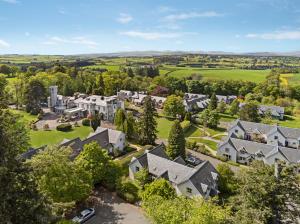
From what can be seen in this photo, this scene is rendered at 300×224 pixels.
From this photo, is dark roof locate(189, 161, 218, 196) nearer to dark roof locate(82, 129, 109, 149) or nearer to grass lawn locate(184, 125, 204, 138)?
dark roof locate(82, 129, 109, 149)

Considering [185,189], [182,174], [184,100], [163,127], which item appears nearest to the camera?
[185,189]

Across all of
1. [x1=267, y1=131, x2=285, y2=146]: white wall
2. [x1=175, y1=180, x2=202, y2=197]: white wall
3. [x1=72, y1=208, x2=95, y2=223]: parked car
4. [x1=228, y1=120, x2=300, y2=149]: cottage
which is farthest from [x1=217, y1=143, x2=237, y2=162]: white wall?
[x1=72, y1=208, x2=95, y2=223]: parked car

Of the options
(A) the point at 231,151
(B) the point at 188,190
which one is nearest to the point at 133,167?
(B) the point at 188,190

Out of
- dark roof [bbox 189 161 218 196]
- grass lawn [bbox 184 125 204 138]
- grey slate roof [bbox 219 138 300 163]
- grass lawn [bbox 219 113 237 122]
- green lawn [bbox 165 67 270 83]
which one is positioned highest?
green lawn [bbox 165 67 270 83]

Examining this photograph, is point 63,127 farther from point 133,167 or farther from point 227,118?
point 227,118

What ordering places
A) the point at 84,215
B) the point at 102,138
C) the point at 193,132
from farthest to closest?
1. the point at 193,132
2. the point at 102,138
3. the point at 84,215

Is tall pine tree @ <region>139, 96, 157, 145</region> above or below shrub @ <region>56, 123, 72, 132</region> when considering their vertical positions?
above
